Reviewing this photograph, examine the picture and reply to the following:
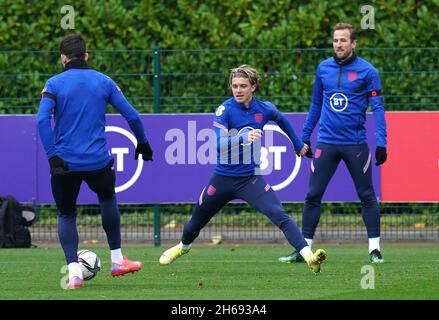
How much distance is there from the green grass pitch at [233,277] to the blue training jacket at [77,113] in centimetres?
107

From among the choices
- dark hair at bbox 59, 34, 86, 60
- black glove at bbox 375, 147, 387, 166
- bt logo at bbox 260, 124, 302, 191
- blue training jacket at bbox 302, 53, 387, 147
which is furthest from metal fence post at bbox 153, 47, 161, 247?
dark hair at bbox 59, 34, 86, 60

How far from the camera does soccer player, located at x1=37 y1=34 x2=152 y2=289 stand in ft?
34.7

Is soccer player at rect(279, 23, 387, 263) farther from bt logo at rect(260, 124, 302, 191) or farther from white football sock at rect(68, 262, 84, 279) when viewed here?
white football sock at rect(68, 262, 84, 279)

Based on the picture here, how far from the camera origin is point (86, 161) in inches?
421

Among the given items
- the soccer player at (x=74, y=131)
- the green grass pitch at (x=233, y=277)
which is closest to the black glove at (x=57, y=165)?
the soccer player at (x=74, y=131)

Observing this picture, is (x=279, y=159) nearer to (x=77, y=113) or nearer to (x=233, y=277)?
(x=233, y=277)

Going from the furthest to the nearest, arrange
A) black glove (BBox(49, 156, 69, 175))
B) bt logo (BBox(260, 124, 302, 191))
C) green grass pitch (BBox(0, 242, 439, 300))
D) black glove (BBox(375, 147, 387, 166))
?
bt logo (BBox(260, 124, 302, 191))
black glove (BBox(375, 147, 387, 166))
black glove (BBox(49, 156, 69, 175))
green grass pitch (BBox(0, 242, 439, 300))

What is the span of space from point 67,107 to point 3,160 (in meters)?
5.46

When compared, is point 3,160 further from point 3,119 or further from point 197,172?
point 197,172

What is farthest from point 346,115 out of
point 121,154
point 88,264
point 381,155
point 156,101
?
point 156,101

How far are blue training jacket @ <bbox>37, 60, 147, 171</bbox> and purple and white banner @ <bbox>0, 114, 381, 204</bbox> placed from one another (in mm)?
5071

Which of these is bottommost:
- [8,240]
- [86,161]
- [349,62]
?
[8,240]
